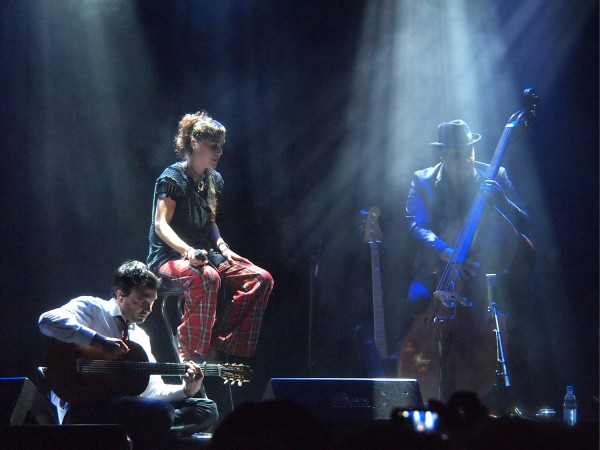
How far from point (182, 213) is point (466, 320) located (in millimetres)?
1790

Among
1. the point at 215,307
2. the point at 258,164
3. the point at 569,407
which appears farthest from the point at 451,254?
the point at 258,164

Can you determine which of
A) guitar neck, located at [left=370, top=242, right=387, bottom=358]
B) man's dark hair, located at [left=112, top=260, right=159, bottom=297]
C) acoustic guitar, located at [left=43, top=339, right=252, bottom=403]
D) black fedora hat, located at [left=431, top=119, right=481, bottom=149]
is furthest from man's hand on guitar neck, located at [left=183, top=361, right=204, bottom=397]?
black fedora hat, located at [left=431, top=119, right=481, bottom=149]

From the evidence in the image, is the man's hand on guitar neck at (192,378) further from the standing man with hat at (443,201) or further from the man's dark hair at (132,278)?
the standing man with hat at (443,201)

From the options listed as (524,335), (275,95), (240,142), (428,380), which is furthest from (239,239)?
(524,335)

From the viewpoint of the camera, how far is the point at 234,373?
13.4 feet

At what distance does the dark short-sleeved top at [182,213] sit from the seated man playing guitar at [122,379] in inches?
15.9

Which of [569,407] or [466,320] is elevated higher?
[466,320]

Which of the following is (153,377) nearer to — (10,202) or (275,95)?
(10,202)

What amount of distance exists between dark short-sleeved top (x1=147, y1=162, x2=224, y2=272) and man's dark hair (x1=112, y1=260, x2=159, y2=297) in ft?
1.17


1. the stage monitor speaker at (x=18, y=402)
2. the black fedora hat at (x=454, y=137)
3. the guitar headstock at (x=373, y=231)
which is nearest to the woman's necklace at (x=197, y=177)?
the guitar headstock at (x=373, y=231)

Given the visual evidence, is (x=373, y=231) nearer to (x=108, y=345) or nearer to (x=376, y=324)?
(x=376, y=324)

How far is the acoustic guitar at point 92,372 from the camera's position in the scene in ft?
11.6

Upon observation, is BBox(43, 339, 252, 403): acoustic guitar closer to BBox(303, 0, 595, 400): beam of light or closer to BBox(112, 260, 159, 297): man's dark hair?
BBox(112, 260, 159, 297): man's dark hair

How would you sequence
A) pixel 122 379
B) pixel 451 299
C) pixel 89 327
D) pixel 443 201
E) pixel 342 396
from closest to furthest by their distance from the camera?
1. pixel 342 396
2. pixel 122 379
3. pixel 89 327
4. pixel 451 299
5. pixel 443 201
